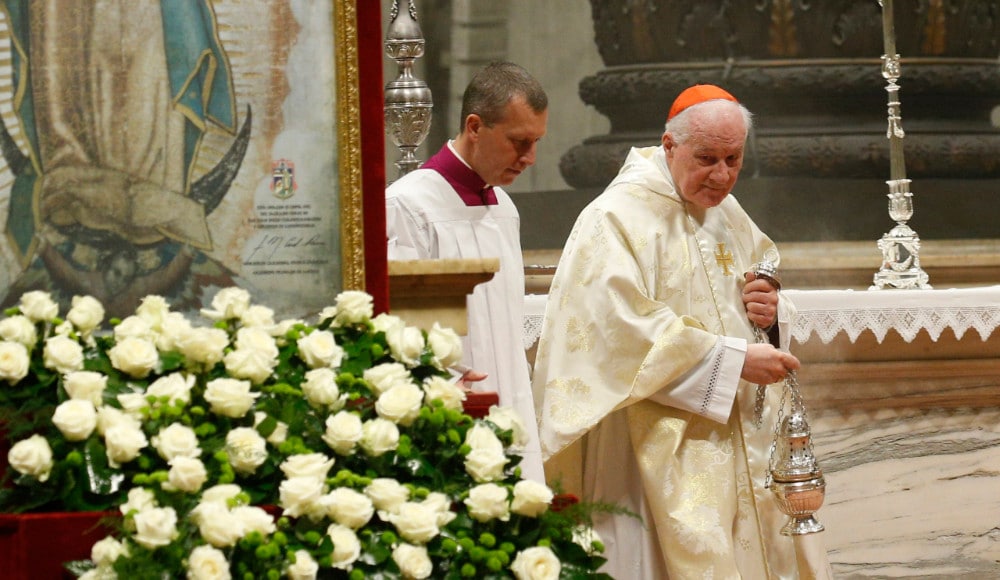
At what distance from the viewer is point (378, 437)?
2793 mm

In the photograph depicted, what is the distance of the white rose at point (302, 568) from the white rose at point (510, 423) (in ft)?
1.61

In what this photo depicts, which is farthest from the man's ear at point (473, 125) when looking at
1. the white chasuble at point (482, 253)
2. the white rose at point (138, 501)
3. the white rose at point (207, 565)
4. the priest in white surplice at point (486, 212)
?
the white rose at point (207, 565)

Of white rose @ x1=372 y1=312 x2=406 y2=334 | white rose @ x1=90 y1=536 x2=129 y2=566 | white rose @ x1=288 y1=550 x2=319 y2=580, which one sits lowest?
white rose @ x1=288 y1=550 x2=319 y2=580

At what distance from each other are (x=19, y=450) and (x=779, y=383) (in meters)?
2.82

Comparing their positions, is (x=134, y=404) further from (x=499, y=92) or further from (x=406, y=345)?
(x=499, y=92)

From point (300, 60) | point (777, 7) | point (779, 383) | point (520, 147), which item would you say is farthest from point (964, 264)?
point (300, 60)

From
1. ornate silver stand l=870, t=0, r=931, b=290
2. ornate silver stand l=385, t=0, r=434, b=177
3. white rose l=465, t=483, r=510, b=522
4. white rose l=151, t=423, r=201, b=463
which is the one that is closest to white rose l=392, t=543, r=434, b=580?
white rose l=465, t=483, r=510, b=522

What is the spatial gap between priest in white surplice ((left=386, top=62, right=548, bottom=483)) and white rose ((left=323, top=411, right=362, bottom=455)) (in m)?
1.84

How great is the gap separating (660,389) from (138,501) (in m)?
2.32

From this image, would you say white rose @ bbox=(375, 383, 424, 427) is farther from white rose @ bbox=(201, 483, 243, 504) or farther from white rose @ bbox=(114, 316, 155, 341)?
white rose @ bbox=(114, 316, 155, 341)

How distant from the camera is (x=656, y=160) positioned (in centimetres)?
503

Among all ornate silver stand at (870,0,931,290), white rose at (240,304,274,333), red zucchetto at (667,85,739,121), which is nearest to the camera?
white rose at (240,304,274,333)

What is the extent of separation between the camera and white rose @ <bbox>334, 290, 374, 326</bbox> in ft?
10.1

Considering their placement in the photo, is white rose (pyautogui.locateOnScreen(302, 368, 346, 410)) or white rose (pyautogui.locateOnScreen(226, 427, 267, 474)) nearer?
white rose (pyautogui.locateOnScreen(226, 427, 267, 474))
